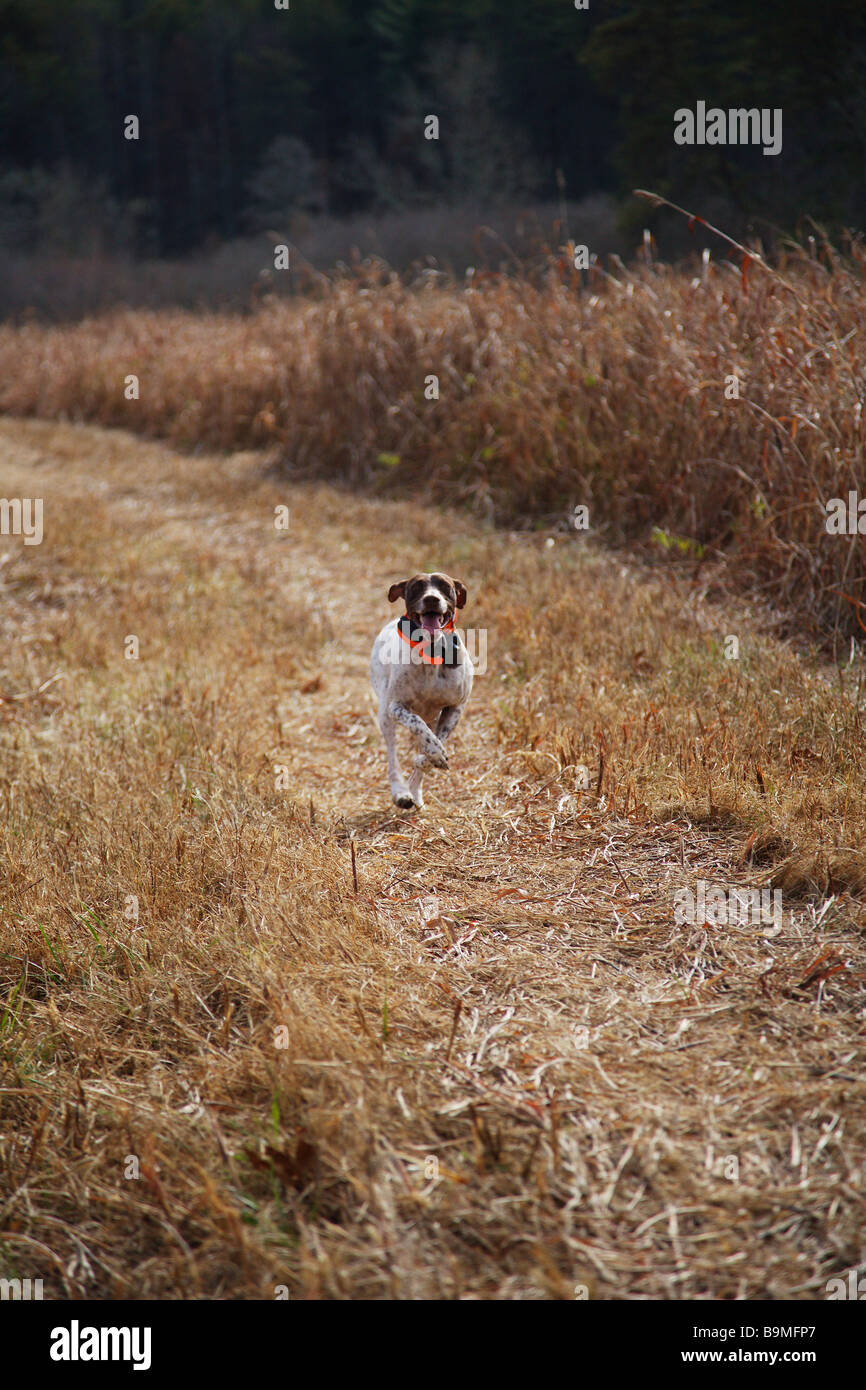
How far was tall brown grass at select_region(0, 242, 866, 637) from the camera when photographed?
5.45 meters

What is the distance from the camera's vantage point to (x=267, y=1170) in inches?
81.9

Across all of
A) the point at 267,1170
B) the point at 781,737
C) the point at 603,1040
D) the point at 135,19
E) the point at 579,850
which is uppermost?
the point at 135,19

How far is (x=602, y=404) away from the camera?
23.3 feet

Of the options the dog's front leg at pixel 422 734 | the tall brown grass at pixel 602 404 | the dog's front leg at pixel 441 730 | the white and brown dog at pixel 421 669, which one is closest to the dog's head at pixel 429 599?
the white and brown dog at pixel 421 669

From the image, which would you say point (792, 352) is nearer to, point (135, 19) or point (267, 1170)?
point (267, 1170)

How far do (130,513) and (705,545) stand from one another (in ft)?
17.1

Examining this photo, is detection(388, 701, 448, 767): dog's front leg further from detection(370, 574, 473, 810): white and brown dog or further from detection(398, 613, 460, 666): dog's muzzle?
detection(398, 613, 460, 666): dog's muzzle

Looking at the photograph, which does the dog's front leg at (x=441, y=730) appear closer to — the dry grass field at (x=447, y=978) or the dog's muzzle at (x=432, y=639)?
the dry grass field at (x=447, y=978)

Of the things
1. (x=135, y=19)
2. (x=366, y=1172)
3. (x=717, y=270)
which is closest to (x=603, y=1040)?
(x=366, y=1172)

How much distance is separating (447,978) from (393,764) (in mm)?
1139

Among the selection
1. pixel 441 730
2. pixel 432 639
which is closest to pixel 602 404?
pixel 441 730

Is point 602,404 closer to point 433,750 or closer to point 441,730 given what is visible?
point 441,730

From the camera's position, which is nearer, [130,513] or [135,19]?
[130,513]

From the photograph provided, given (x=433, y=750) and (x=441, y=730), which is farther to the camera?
(x=441, y=730)
